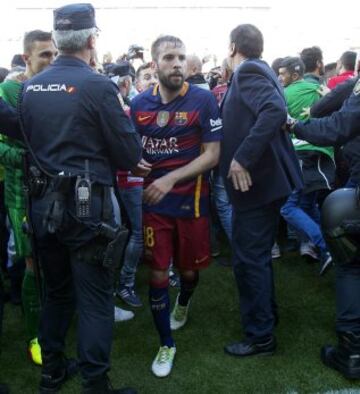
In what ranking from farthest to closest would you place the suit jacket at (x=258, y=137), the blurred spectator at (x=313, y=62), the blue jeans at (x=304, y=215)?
1. the blurred spectator at (x=313, y=62)
2. the blue jeans at (x=304, y=215)
3. the suit jacket at (x=258, y=137)

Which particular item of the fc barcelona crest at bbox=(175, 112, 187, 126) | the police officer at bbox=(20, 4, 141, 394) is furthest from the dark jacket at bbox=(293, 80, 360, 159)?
the police officer at bbox=(20, 4, 141, 394)

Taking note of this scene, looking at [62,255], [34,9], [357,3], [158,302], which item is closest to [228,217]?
[158,302]

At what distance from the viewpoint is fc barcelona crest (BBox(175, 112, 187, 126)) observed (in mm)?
2896

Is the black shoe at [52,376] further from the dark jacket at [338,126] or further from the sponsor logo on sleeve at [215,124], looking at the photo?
the dark jacket at [338,126]

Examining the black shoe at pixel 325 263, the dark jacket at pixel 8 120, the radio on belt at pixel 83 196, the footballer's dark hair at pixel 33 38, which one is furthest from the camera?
the black shoe at pixel 325 263

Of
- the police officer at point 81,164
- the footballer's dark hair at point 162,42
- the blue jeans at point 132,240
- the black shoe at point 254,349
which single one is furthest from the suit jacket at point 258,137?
the blue jeans at point 132,240

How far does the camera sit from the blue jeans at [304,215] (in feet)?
14.5

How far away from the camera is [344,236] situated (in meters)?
2.68

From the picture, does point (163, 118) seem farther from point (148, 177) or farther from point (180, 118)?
point (148, 177)

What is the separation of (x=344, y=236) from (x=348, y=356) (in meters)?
0.69

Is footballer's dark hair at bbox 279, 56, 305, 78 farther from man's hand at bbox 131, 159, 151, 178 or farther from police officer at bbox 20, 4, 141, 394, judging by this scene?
police officer at bbox 20, 4, 141, 394

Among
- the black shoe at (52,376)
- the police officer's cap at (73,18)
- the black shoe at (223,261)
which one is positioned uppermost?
the police officer's cap at (73,18)

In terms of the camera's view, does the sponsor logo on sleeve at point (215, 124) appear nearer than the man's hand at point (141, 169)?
No

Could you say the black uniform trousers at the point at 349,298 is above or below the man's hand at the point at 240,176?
below
